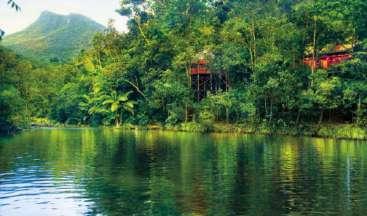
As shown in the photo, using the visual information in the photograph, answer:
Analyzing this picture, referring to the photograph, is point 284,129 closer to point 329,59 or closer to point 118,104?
point 329,59

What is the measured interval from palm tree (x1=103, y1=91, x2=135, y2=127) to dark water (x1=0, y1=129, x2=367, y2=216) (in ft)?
129

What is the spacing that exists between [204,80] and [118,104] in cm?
1462

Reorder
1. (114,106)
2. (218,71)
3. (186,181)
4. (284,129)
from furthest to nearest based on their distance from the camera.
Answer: (114,106) → (218,71) → (284,129) → (186,181)

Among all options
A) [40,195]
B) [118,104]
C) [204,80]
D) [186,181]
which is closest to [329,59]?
[204,80]

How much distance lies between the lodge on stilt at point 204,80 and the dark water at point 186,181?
2830 centimetres

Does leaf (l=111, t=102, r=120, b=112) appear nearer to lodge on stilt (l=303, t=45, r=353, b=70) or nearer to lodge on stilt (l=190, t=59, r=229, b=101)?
lodge on stilt (l=190, t=59, r=229, b=101)

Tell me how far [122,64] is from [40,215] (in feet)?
208

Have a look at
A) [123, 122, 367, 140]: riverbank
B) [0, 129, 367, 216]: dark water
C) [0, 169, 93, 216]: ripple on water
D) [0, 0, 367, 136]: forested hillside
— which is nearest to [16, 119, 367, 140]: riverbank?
[123, 122, 367, 140]: riverbank

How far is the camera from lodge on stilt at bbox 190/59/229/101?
68.1 metres

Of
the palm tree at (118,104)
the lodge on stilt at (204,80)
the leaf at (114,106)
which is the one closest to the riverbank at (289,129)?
the lodge on stilt at (204,80)

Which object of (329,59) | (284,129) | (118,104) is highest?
(329,59)

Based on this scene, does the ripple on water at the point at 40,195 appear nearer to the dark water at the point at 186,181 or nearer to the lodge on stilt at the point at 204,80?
the dark water at the point at 186,181

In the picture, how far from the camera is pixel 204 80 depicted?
71.7 meters

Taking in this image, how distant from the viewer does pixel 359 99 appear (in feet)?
161
